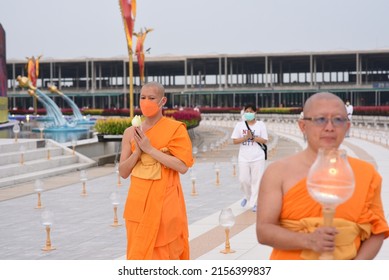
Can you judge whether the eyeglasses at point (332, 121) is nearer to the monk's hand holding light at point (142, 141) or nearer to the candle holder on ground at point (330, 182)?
the candle holder on ground at point (330, 182)

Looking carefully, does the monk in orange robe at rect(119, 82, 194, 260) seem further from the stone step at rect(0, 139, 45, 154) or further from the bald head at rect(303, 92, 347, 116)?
the stone step at rect(0, 139, 45, 154)

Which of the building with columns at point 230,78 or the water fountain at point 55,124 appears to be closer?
the water fountain at point 55,124

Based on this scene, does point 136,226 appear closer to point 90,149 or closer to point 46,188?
point 46,188

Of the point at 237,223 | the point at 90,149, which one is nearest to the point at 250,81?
the point at 90,149

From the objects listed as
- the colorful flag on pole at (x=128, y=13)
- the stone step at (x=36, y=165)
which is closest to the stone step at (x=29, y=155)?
the stone step at (x=36, y=165)

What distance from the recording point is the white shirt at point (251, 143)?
325 inches

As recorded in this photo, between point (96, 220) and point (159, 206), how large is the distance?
436 cm

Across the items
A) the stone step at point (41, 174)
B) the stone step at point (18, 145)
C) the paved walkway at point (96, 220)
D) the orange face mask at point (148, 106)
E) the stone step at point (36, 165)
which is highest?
the orange face mask at point (148, 106)

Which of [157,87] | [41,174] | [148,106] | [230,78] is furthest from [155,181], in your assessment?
[230,78]

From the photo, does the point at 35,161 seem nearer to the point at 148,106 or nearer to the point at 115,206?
the point at 115,206

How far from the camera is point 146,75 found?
67875 mm

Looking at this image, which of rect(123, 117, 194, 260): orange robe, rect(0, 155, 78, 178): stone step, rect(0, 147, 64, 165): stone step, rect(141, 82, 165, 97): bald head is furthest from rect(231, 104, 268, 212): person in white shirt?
rect(0, 147, 64, 165): stone step

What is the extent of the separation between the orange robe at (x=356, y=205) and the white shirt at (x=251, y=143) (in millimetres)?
5704

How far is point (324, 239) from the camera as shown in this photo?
2.29 meters
